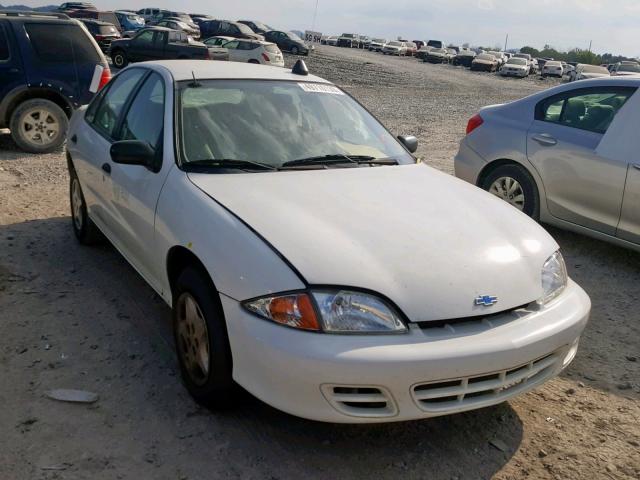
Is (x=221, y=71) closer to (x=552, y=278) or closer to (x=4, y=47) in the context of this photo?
(x=552, y=278)

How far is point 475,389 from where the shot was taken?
270 centimetres

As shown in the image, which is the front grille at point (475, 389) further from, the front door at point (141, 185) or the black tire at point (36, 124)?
the black tire at point (36, 124)

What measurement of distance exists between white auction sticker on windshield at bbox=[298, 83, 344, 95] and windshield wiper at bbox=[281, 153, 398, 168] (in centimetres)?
64

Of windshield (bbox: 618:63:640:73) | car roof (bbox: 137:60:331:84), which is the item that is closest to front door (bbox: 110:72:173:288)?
car roof (bbox: 137:60:331:84)

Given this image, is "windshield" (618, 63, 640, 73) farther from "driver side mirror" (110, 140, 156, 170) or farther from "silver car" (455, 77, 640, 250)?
"driver side mirror" (110, 140, 156, 170)

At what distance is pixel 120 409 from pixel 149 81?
217 cm

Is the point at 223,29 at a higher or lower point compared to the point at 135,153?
higher

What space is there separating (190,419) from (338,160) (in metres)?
1.71

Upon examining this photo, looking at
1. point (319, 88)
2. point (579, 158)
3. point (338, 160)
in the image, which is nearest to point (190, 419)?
point (338, 160)

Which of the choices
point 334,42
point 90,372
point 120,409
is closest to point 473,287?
point 120,409

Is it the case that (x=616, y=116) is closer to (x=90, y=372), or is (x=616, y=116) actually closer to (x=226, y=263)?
(x=226, y=263)

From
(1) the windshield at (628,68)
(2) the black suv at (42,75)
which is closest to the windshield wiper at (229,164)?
(2) the black suv at (42,75)

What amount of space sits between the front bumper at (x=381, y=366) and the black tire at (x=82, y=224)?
2739mm

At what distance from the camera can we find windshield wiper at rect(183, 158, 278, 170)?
355cm
